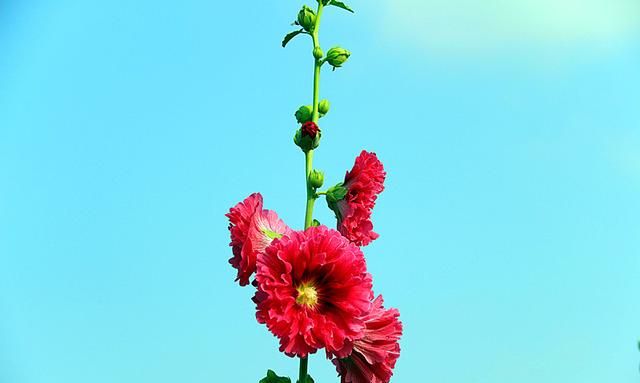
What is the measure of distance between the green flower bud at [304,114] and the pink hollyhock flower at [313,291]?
779 mm

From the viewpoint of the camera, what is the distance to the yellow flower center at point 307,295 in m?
3.78

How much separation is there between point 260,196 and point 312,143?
14.5 inches

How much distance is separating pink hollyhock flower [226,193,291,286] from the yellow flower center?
0.26 metres

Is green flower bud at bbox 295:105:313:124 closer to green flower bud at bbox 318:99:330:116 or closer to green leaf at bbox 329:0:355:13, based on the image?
green flower bud at bbox 318:99:330:116

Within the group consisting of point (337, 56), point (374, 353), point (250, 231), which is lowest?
point (374, 353)

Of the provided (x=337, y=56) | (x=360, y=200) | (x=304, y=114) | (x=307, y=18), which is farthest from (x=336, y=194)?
(x=307, y=18)

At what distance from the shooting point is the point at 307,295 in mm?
3803

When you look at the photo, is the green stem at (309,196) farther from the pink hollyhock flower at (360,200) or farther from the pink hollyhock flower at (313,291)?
the pink hollyhock flower at (313,291)

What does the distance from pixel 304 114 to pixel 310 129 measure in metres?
0.23

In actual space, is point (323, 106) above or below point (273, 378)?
above

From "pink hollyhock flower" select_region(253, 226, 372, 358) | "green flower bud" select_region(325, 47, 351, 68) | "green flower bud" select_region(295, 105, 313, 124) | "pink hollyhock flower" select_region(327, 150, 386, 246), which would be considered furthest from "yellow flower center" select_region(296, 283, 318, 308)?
"green flower bud" select_region(325, 47, 351, 68)

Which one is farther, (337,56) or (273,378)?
(337,56)

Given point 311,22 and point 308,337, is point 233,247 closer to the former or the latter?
point 308,337

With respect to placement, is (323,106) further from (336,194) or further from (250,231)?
(250,231)
